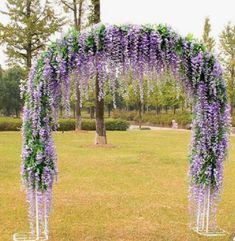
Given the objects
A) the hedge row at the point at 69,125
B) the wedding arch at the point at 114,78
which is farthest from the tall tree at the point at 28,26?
the wedding arch at the point at 114,78

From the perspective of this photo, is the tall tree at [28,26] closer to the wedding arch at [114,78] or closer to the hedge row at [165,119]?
the hedge row at [165,119]

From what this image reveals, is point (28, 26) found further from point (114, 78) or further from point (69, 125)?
point (114, 78)

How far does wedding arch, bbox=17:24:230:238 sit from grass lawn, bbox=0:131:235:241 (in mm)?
1084

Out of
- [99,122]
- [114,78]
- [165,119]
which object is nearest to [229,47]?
[165,119]

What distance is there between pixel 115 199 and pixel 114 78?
465 cm

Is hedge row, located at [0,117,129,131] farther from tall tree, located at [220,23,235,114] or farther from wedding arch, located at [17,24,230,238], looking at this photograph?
wedding arch, located at [17,24,230,238]

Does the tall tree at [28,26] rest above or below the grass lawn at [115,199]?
above

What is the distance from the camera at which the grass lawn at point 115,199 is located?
8.80 metres

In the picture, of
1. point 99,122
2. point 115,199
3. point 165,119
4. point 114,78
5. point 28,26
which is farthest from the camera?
point 165,119

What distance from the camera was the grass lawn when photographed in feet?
28.9

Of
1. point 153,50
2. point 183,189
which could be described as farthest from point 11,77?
point 153,50

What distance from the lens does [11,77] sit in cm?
6894

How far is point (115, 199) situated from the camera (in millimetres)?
11484

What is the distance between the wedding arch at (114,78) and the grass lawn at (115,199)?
1084 mm
